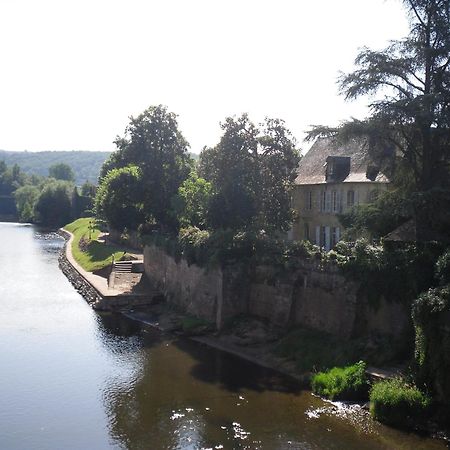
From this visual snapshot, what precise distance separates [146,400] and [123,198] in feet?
99.2

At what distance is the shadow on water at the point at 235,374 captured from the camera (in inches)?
925

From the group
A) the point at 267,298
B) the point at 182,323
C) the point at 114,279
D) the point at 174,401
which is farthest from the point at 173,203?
the point at 174,401

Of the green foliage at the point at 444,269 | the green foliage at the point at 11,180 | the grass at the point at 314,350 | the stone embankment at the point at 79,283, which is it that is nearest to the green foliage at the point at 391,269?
the green foliage at the point at 444,269

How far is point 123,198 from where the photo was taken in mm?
50219

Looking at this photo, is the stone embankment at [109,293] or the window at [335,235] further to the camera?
the window at [335,235]

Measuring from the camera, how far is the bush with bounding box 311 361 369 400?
21484mm

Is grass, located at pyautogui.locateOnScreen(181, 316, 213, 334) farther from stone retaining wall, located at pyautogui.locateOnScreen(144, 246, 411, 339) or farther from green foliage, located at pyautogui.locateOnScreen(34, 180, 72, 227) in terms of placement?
green foliage, located at pyautogui.locateOnScreen(34, 180, 72, 227)

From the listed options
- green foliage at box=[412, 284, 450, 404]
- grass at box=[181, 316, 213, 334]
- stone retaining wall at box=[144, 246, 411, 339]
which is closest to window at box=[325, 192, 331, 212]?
stone retaining wall at box=[144, 246, 411, 339]

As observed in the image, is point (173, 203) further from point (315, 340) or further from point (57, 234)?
point (57, 234)

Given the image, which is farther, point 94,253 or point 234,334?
point 94,253

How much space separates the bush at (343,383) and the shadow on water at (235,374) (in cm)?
95

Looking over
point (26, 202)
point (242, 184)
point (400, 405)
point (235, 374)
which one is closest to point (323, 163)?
point (242, 184)

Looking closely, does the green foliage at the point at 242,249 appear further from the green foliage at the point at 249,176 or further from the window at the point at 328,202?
the window at the point at 328,202

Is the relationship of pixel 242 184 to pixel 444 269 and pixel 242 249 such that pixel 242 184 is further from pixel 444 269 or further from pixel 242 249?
pixel 444 269
